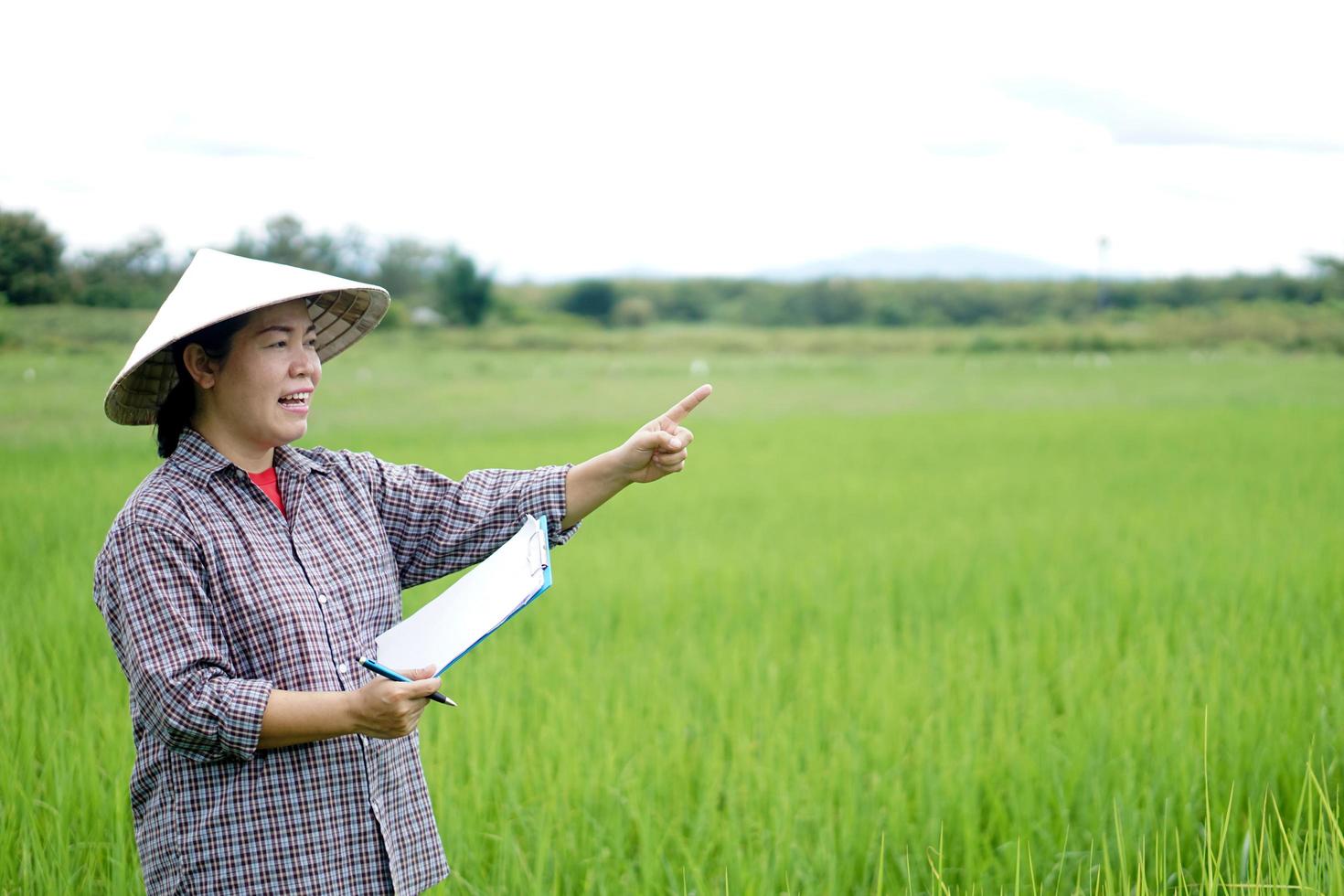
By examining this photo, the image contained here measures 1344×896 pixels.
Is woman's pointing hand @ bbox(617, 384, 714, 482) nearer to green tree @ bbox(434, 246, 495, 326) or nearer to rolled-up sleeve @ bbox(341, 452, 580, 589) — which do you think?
rolled-up sleeve @ bbox(341, 452, 580, 589)

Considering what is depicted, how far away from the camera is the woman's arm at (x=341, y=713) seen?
4.43 feet

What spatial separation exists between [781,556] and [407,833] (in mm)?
4104

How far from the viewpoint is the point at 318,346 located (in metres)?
1.86

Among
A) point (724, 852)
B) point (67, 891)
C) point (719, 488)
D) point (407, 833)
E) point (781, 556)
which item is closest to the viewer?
point (407, 833)

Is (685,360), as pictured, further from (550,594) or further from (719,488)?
(550,594)

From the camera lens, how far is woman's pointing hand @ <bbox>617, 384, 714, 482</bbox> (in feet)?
5.78

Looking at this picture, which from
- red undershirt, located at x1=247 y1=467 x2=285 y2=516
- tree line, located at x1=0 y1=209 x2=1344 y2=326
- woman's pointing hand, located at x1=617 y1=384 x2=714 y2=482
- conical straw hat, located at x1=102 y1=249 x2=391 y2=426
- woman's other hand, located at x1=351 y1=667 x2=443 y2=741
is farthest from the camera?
tree line, located at x1=0 y1=209 x2=1344 y2=326

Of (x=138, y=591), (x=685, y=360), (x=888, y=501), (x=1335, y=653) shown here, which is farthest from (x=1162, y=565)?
(x=685, y=360)

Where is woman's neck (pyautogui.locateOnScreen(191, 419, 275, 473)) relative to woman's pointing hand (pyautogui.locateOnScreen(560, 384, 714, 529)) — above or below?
above

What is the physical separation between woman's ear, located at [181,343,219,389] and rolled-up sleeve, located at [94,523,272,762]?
21 centimetres

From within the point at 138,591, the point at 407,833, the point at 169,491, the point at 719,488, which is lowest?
the point at 719,488

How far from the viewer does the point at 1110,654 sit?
379cm

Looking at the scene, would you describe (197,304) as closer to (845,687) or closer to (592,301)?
(845,687)

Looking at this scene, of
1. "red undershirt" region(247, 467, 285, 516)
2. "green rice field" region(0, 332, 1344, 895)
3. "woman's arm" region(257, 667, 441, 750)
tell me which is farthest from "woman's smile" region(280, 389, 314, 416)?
"green rice field" region(0, 332, 1344, 895)
